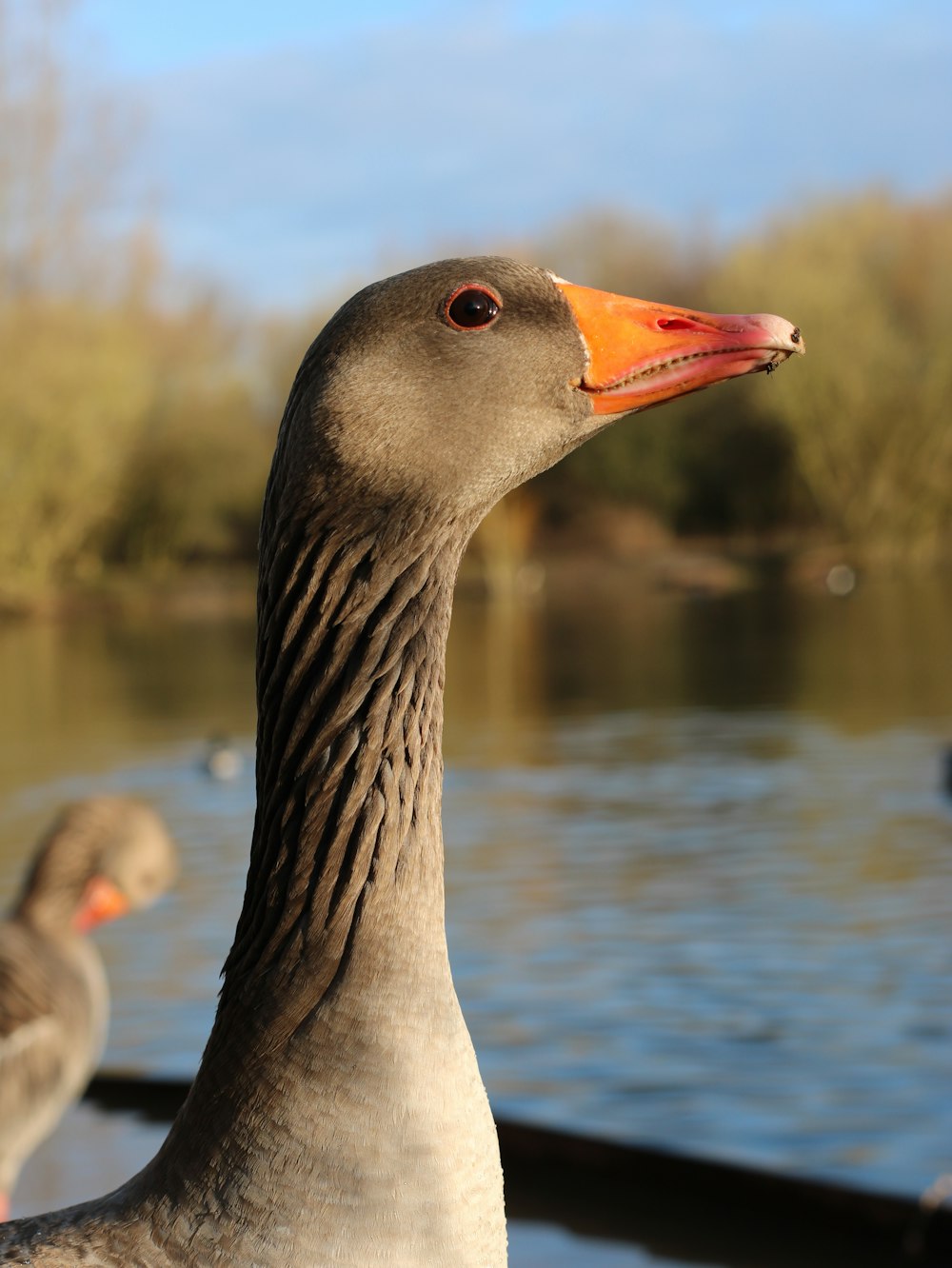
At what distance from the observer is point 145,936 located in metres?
9.60

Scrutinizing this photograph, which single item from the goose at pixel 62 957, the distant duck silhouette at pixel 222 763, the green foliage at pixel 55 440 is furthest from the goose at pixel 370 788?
the green foliage at pixel 55 440

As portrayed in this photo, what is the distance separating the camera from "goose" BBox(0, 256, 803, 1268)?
2.20 m

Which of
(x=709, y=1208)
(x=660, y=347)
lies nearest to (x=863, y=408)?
(x=709, y=1208)

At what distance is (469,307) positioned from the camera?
8.29 feet

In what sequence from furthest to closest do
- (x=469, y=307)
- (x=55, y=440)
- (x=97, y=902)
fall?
(x=55, y=440) → (x=97, y=902) → (x=469, y=307)

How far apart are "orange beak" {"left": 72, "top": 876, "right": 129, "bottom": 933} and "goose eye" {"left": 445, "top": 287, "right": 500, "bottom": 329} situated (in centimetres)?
398

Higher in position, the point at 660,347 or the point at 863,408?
the point at 863,408

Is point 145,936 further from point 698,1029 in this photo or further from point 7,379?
point 7,379

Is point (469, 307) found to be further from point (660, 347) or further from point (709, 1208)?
point (709, 1208)

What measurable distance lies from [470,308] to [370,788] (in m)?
0.74

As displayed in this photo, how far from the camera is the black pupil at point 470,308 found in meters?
2.51

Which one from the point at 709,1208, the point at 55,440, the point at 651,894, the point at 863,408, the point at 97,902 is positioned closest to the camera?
the point at 709,1208

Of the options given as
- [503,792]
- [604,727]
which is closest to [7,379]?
[604,727]

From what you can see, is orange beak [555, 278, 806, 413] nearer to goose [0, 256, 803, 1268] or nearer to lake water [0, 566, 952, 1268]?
goose [0, 256, 803, 1268]
